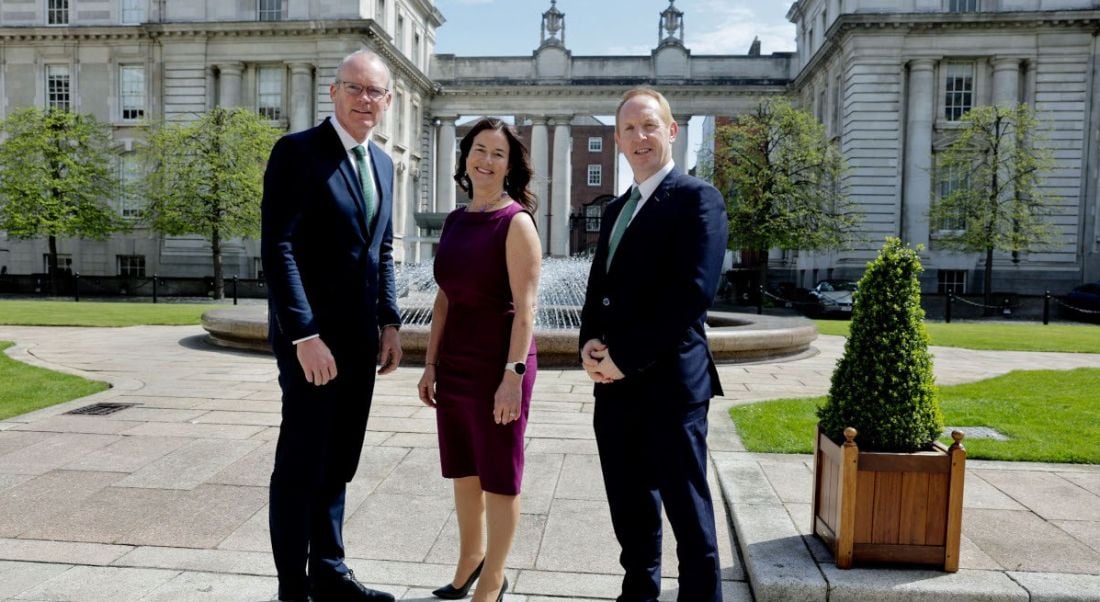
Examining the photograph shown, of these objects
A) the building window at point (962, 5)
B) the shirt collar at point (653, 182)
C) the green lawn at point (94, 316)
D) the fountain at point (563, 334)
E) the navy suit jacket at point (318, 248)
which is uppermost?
the building window at point (962, 5)

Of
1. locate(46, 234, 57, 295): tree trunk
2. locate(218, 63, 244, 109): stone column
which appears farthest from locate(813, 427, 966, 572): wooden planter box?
locate(218, 63, 244, 109): stone column

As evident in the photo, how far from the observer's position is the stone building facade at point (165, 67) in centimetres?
3759

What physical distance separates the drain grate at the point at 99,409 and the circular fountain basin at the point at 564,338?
12.0ft

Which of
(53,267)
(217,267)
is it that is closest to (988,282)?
(217,267)

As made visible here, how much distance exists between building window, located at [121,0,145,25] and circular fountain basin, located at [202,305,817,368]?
3161cm

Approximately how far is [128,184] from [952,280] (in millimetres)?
39711

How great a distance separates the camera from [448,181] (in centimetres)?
4975

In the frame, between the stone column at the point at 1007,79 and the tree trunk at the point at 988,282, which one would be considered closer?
the tree trunk at the point at 988,282

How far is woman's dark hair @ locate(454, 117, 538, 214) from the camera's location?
3375mm

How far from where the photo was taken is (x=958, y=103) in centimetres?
3538

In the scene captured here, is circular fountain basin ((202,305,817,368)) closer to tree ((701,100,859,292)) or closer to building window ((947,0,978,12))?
tree ((701,100,859,292))

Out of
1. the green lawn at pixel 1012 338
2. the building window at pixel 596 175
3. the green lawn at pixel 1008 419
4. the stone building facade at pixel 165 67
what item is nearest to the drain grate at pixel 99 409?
the green lawn at pixel 1008 419

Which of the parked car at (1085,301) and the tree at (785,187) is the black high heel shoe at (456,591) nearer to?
the parked car at (1085,301)

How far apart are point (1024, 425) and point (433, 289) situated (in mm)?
17992
